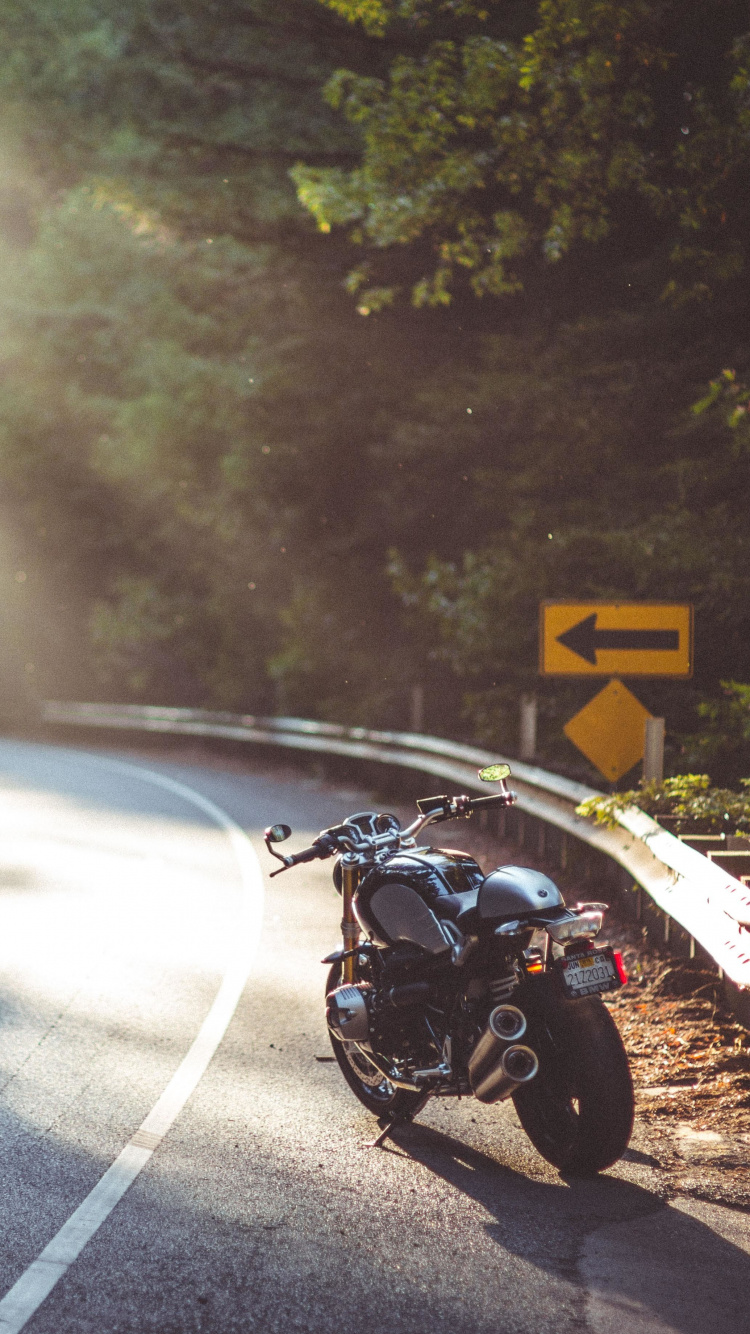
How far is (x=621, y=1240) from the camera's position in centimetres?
458

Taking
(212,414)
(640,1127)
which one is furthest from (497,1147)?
(212,414)

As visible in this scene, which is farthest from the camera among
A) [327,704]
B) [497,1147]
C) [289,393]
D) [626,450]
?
[327,704]

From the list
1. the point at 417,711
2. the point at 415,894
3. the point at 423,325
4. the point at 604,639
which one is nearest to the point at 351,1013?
the point at 415,894

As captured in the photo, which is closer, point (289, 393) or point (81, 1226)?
point (81, 1226)

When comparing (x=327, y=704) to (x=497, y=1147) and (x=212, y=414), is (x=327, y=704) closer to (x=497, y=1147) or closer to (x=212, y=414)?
(x=212, y=414)

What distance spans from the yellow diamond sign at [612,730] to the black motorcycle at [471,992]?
5.27 m

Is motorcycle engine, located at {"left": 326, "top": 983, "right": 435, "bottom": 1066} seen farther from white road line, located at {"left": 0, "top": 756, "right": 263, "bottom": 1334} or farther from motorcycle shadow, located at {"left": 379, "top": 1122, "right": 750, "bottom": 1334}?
white road line, located at {"left": 0, "top": 756, "right": 263, "bottom": 1334}

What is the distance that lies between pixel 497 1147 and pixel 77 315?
118 feet

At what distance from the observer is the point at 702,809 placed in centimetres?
852

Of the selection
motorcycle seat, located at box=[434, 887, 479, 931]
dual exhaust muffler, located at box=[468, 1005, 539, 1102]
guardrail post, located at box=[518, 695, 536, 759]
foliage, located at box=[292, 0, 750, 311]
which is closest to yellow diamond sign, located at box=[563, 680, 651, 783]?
guardrail post, located at box=[518, 695, 536, 759]

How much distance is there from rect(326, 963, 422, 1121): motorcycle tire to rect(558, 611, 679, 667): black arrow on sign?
16.7 feet

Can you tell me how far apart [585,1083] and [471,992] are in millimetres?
590

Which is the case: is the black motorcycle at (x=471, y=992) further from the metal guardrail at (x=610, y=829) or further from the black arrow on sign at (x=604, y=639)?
the black arrow on sign at (x=604, y=639)

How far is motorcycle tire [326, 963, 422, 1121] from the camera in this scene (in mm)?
5754
